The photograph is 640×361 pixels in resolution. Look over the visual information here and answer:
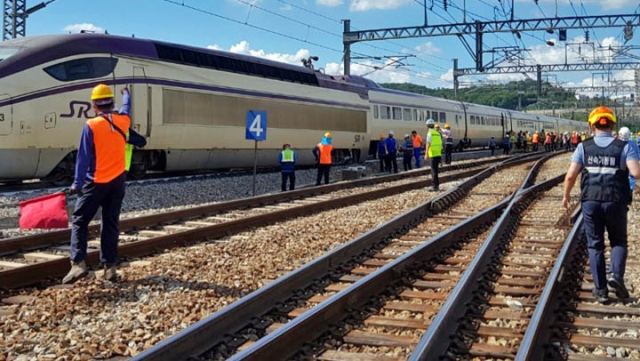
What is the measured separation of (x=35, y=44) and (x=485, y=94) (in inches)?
3341

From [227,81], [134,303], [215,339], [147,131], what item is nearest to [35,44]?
[147,131]

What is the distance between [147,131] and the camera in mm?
14195

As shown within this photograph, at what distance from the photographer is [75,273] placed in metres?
5.62

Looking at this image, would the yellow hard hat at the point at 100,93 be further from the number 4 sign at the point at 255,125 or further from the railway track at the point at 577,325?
the number 4 sign at the point at 255,125

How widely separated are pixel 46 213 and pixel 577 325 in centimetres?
507

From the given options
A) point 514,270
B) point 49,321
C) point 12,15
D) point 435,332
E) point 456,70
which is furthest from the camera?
point 456,70

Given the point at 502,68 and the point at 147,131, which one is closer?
the point at 147,131

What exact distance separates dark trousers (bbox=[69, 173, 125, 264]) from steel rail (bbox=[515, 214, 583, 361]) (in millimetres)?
3677

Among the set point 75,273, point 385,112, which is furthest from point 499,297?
point 385,112

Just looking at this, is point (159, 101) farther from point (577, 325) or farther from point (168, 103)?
point (577, 325)

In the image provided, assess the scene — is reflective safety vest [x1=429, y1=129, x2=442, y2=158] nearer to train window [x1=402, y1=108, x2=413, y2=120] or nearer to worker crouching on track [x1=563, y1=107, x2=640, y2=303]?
worker crouching on track [x1=563, y1=107, x2=640, y2=303]

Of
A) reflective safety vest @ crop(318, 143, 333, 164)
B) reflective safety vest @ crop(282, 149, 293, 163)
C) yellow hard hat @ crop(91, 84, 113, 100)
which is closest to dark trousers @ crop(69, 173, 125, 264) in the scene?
yellow hard hat @ crop(91, 84, 113, 100)

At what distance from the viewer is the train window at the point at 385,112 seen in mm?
26711

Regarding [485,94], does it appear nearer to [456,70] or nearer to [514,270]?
[456,70]
